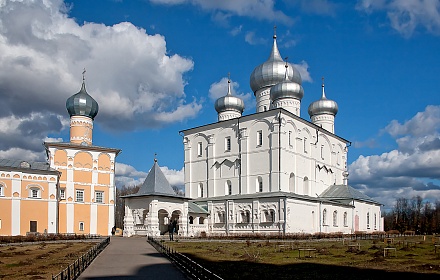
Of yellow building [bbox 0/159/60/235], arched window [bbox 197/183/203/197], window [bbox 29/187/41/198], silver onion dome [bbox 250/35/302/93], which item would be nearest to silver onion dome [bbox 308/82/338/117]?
silver onion dome [bbox 250/35/302/93]

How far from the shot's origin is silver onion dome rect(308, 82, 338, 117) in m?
51.1

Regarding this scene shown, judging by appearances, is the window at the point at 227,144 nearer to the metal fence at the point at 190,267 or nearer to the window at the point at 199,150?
the window at the point at 199,150

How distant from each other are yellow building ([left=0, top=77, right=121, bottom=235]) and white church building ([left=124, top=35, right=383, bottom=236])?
5.16 metres

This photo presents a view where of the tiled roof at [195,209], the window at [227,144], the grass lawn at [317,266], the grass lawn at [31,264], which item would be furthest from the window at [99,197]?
the grass lawn at [317,266]

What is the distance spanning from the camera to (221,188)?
44.2m

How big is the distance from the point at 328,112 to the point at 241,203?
1722cm

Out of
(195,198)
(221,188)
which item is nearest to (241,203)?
(221,188)

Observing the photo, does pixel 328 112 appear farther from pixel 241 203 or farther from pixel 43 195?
pixel 43 195

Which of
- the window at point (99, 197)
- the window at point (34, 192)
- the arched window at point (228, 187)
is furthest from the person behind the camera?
the arched window at point (228, 187)

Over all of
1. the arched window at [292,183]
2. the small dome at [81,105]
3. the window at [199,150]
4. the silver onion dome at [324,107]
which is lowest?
the arched window at [292,183]

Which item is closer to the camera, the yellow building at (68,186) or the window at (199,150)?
the yellow building at (68,186)

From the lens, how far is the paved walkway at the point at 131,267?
535 inches

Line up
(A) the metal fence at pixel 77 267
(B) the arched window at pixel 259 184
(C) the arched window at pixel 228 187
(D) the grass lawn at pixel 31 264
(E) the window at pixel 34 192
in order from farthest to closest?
(C) the arched window at pixel 228 187
(B) the arched window at pixel 259 184
(E) the window at pixel 34 192
(D) the grass lawn at pixel 31 264
(A) the metal fence at pixel 77 267

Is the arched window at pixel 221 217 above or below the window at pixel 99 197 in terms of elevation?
below
